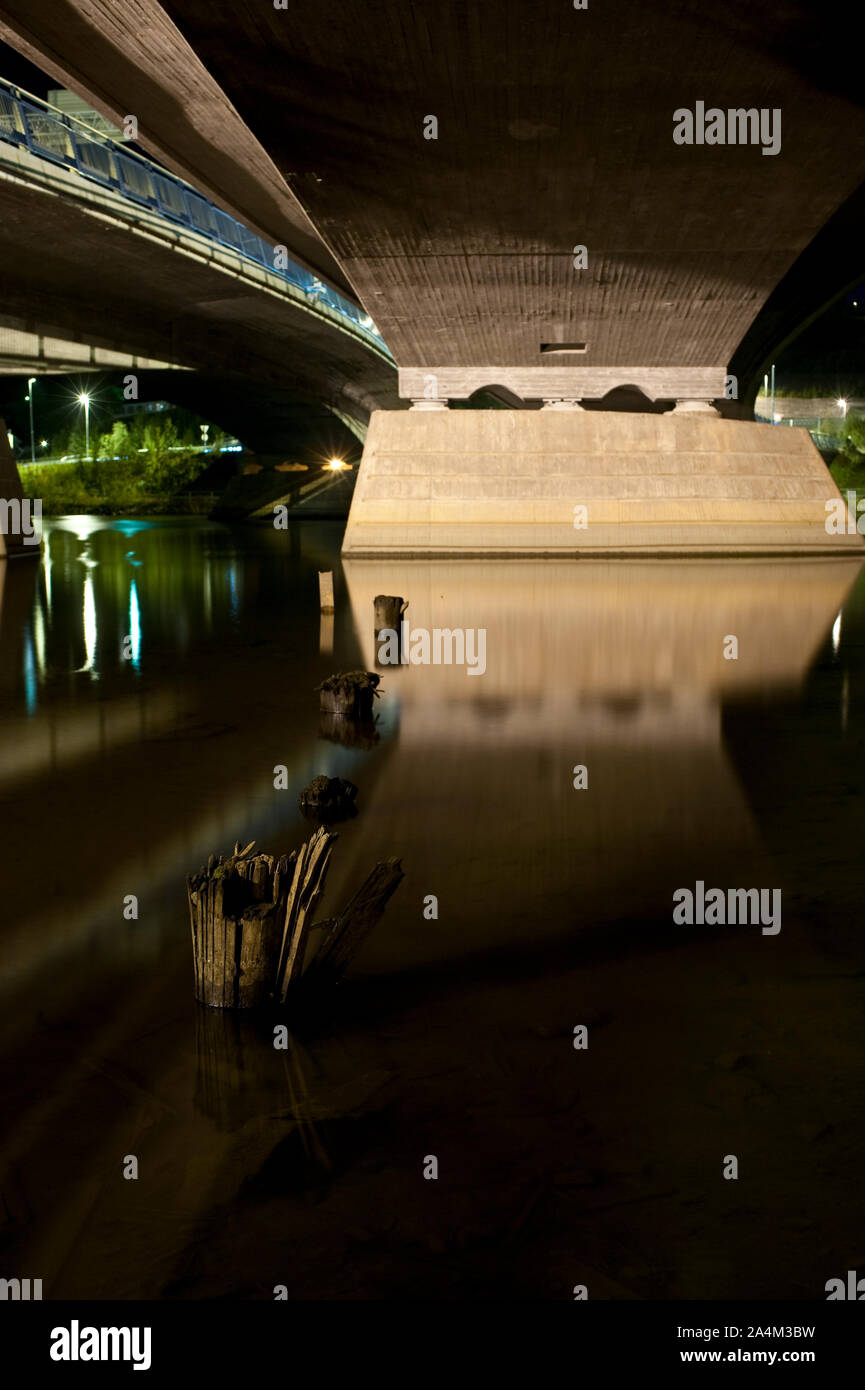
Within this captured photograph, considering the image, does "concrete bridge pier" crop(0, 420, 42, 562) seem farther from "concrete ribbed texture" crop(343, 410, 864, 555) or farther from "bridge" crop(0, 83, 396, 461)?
"concrete ribbed texture" crop(343, 410, 864, 555)

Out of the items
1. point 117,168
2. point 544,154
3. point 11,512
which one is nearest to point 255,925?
point 544,154

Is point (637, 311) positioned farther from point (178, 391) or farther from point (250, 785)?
point (178, 391)

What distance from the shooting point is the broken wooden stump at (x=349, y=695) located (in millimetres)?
10148

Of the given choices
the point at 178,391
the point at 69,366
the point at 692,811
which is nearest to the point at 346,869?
the point at 692,811

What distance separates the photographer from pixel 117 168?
91.9 ft

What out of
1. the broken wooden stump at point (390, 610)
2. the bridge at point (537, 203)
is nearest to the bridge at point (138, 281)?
the bridge at point (537, 203)

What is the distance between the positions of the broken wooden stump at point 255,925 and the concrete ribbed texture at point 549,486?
2386 centimetres

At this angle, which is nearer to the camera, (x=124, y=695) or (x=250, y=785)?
(x=250, y=785)

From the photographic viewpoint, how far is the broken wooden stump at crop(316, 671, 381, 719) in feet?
33.3

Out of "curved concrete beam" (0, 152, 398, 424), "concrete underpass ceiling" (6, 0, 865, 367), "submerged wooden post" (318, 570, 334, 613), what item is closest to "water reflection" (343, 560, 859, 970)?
"submerged wooden post" (318, 570, 334, 613)

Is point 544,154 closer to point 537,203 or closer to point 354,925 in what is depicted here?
point 537,203

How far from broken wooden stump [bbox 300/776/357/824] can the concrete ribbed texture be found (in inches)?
831

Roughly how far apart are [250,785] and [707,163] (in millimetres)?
15824
